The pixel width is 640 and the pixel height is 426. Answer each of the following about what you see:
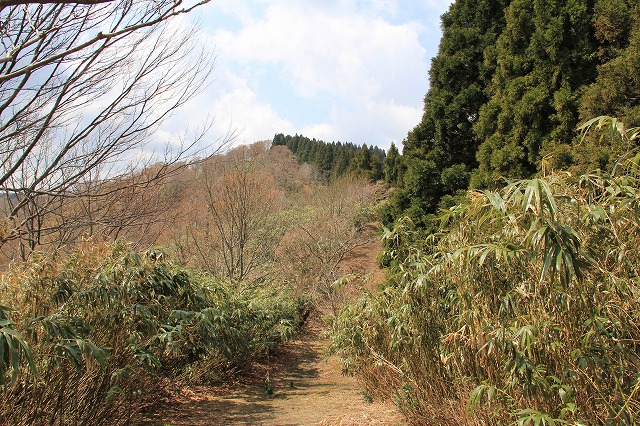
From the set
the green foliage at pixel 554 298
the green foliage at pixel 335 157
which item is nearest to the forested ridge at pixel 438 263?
the green foliage at pixel 554 298

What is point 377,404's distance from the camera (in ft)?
16.9

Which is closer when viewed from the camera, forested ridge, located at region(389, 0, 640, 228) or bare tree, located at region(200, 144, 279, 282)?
forested ridge, located at region(389, 0, 640, 228)

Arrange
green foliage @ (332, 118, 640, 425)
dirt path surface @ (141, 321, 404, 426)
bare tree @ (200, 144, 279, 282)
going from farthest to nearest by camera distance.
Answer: bare tree @ (200, 144, 279, 282) → dirt path surface @ (141, 321, 404, 426) → green foliage @ (332, 118, 640, 425)

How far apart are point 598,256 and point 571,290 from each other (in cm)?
31

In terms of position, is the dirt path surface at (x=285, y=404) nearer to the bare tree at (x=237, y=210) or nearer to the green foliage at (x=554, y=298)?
the green foliage at (x=554, y=298)

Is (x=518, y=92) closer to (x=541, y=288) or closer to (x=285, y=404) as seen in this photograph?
(x=285, y=404)

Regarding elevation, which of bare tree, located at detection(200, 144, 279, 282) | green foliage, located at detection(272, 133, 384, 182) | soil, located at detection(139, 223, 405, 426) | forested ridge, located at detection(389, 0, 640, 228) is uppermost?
green foliage, located at detection(272, 133, 384, 182)

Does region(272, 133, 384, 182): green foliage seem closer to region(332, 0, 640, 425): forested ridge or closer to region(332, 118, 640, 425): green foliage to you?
region(332, 0, 640, 425): forested ridge

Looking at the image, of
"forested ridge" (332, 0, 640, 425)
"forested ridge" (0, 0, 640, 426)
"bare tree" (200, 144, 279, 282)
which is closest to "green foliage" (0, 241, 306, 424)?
"forested ridge" (0, 0, 640, 426)

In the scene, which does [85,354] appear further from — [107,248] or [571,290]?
[571,290]

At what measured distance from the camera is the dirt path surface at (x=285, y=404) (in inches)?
187

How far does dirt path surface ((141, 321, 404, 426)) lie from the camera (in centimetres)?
475

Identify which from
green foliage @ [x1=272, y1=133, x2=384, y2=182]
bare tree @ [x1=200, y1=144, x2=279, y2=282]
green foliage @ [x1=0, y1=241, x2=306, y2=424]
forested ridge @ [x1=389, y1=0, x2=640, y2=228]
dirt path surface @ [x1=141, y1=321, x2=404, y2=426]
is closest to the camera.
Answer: green foliage @ [x1=0, y1=241, x2=306, y2=424]

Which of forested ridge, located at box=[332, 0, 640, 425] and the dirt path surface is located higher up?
forested ridge, located at box=[332, 0, 640, 425]
